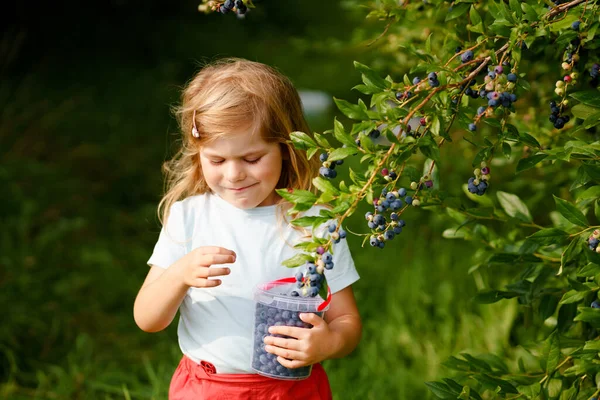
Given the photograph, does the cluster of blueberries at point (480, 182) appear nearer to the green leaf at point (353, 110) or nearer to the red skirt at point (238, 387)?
the green leaf at point (353, 110)

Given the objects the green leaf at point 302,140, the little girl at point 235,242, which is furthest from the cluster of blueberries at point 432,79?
the little girl at point 235,242

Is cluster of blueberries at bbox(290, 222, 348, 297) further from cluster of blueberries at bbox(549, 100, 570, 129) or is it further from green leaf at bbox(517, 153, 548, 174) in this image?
cluster of blueberries at bbox(549, 100, 570, 129)

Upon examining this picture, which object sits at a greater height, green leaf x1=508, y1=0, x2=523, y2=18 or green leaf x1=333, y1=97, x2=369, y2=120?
green leaf x1=508, y1=0, x2=523, y2=18

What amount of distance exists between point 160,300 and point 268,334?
296 mm

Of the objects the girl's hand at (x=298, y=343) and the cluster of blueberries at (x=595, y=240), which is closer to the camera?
the cluster of blueberries at (x=595, y=240)

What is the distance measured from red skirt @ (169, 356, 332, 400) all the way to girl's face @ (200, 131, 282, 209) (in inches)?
17.7

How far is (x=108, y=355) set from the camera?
3758 millimetres

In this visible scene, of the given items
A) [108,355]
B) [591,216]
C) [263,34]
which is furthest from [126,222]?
[263,34]

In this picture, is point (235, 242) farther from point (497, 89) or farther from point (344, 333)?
point (497, 89)

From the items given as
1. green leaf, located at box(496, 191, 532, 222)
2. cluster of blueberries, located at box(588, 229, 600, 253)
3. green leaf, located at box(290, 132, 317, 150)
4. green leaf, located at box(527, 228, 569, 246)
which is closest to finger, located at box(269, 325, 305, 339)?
green leaf, located at box(290, 132, 317, 150)

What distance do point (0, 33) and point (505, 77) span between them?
5.84 meters

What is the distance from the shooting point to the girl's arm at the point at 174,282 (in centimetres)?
181

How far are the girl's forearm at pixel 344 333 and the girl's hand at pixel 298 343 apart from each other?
83 millimetres

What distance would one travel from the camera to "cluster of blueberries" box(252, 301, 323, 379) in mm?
1855
